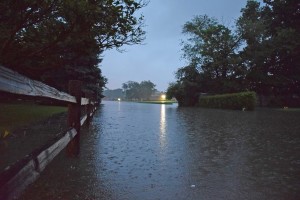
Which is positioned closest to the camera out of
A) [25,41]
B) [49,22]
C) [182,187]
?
[182,187]

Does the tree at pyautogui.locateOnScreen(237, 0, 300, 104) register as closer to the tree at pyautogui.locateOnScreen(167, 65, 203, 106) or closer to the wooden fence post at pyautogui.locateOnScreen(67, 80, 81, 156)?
the tree at pyautogui.locateOnScreen(167, 65, 203, 106)

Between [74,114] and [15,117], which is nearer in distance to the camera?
[74,114]

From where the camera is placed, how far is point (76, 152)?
6.28m

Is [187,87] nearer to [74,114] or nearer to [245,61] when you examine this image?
[245,61]

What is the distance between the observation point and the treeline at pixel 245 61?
47.9 m

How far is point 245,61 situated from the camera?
50375mm

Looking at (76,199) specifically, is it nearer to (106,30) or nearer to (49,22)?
(106,30)

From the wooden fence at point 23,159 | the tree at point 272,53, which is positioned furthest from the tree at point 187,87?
the wooden fence at point 23,159

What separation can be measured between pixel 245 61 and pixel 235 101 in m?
19.8

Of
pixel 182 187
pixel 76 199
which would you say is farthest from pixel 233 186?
pixel 76 199

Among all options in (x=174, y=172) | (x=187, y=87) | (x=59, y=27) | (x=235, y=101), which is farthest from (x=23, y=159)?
(x=187, y=87)

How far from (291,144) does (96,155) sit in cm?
482

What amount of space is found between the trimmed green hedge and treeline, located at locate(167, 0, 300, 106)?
10.2 m

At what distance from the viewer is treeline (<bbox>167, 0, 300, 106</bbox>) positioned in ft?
157
